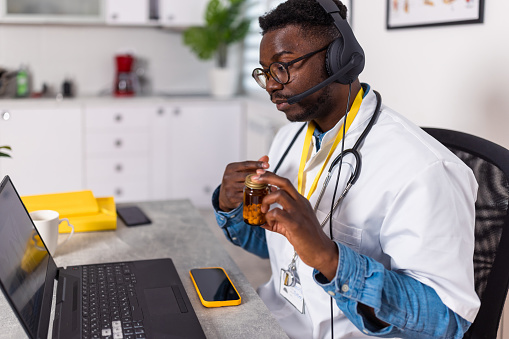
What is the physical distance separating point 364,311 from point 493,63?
1068 mm

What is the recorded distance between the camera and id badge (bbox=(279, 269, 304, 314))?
1310mm

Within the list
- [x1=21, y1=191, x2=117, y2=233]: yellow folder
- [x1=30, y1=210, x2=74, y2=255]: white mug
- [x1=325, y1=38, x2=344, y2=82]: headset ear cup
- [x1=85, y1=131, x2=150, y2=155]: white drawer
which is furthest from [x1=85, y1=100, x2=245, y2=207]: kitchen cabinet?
[x1=325, y1=38, x2=344, y2=82]: headset ear cup

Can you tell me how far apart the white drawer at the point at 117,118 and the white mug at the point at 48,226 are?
240 cm

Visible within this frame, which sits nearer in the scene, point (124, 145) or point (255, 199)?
point (255, 199)

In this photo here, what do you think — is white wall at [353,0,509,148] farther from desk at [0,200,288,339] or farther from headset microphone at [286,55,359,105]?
desk at [0,200,288,339]

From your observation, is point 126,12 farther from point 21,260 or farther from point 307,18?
point 21,260

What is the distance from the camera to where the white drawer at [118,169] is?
3768 mm

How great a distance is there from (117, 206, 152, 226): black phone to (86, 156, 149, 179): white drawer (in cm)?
211

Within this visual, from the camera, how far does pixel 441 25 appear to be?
198cm

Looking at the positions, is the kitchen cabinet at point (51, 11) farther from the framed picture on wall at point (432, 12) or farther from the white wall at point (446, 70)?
the framed picture on wall at point (432, 12)

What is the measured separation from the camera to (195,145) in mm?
3994

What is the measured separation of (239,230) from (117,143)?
2511 millimetres

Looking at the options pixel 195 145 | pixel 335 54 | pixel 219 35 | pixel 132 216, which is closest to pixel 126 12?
pixel 219 35

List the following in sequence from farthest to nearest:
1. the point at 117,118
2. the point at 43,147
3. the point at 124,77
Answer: the point at 124,77
the point at 117,118
the point at 43,147
